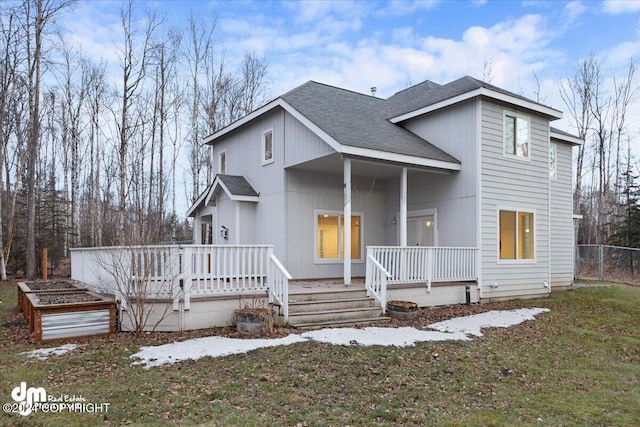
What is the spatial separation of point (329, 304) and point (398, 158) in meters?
3.83

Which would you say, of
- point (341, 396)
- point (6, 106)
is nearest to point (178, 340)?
point (341, 396)

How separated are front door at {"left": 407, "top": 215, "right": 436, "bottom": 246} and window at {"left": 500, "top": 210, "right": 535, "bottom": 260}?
178 centimetres

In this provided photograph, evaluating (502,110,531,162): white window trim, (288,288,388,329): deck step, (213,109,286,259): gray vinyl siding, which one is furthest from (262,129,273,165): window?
(502,110,531,162): white window trim

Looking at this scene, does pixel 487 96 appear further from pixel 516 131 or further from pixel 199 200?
pixel 199 200

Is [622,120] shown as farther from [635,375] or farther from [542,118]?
[635,375]

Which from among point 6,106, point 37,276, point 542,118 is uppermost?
point 6,106

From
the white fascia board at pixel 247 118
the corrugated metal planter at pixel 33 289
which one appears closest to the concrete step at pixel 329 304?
the corrugated metal planter at pixel 33 289

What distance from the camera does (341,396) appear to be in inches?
170

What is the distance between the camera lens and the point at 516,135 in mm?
11102

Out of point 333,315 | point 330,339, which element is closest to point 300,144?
point 333,315

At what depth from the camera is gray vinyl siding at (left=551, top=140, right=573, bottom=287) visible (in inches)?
510

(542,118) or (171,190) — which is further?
(171,190)

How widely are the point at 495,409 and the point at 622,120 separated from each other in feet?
90.7

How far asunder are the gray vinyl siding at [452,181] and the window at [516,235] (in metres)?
1.19
